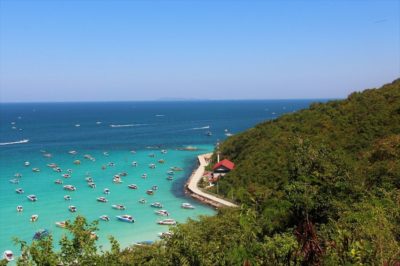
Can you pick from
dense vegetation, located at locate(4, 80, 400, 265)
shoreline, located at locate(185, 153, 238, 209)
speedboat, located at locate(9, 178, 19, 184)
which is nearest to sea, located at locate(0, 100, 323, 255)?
speedboat, located at locate(9, 178, 19, 184)

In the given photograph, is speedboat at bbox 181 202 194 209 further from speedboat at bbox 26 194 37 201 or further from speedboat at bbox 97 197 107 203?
speedboat at bbox 26 194 37 201

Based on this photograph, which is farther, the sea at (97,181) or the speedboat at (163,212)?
the speedboat at (163,212)

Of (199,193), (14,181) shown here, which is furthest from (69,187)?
(199,193)

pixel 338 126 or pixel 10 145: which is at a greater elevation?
pixel 338 126

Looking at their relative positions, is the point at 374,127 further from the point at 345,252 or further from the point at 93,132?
the point at 93,132

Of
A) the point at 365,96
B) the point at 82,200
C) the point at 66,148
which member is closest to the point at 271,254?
the point at 82,200

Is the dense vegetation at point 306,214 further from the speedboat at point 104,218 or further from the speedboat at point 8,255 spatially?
the speedboat at point 104,218

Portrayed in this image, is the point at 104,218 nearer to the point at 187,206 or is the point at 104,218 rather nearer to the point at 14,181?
the point at 187,206

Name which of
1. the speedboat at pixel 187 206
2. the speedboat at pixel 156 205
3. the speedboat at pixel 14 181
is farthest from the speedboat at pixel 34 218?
the speedboat at pixel 14 181
